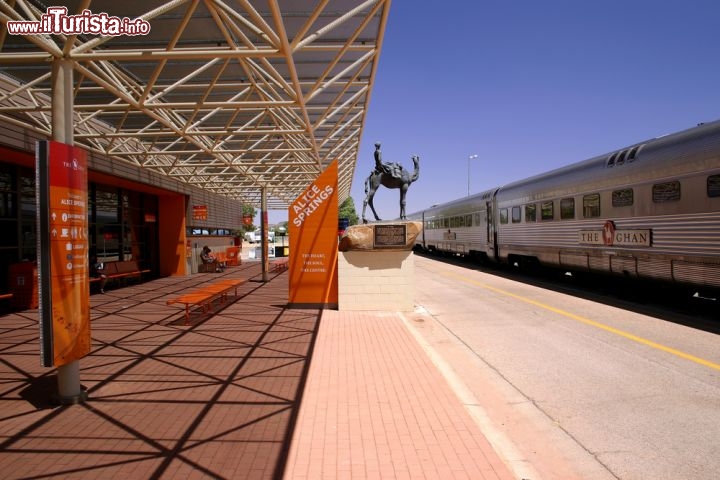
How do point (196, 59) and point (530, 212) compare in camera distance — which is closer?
point (196, 59)

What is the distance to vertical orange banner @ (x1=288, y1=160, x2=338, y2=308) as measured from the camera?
37.3 ft

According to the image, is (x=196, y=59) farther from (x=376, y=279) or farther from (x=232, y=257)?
(x=232, y=257)

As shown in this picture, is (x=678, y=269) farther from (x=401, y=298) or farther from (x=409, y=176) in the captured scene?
(x=409, y=176)

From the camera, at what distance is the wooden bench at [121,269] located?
15.5 meters

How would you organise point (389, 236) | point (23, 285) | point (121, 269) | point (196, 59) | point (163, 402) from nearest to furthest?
point (163, 402) < point (196, 59) < point (389, 236) < point (23, 285) < point (121, 269)

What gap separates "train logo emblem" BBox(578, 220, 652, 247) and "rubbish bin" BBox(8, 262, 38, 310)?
14.7 meters

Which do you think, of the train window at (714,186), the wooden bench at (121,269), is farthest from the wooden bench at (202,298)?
the train window at (714,186)

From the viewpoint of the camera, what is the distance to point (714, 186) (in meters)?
8.68

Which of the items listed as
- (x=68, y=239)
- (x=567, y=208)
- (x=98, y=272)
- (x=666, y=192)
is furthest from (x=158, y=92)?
(x=666, y=192)

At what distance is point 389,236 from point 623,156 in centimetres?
637

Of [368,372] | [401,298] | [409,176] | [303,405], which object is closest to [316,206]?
[401,298]

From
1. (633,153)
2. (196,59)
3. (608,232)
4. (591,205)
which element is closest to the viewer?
(196,59)

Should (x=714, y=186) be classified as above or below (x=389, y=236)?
above

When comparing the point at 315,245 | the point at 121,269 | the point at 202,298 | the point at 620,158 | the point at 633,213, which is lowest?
the point at 202,298
